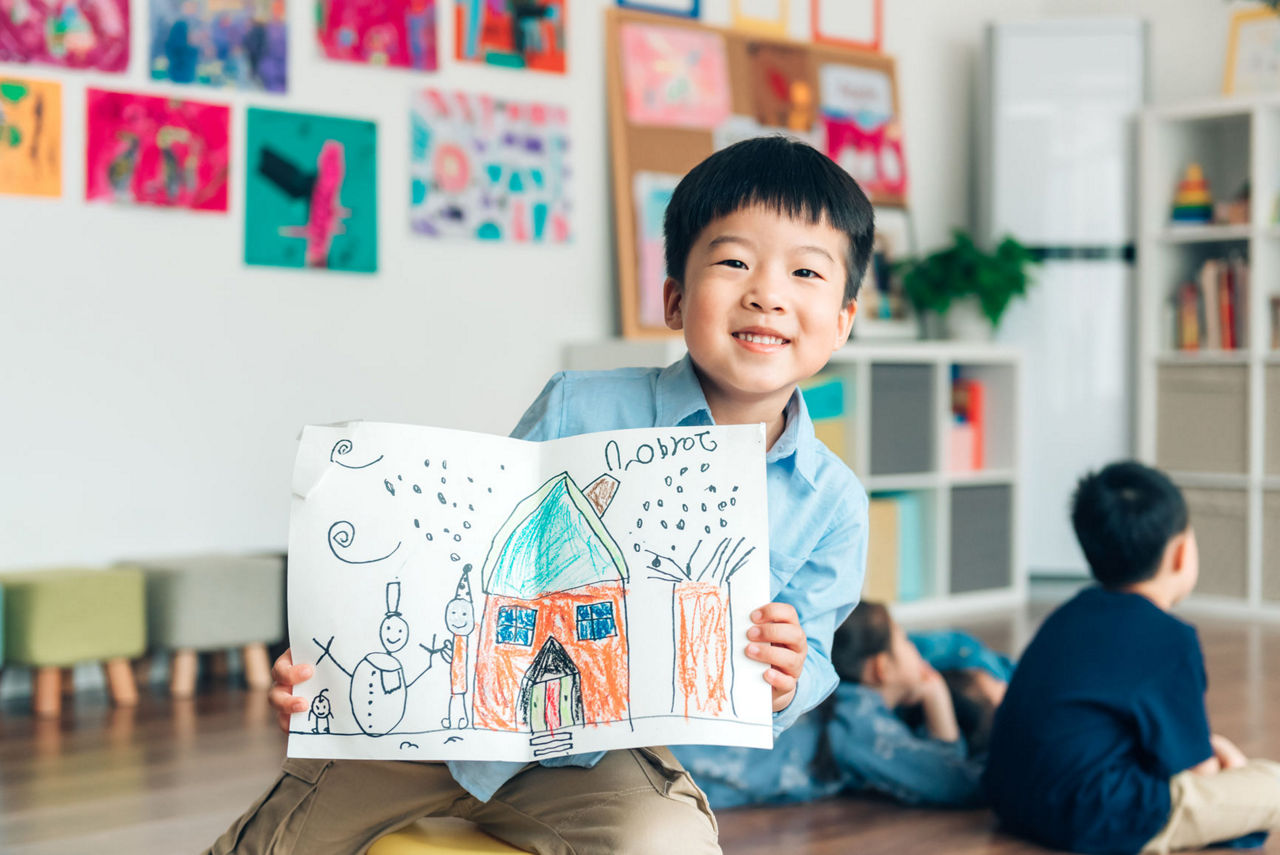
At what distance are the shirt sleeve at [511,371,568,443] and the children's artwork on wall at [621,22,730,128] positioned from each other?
9.40 feet

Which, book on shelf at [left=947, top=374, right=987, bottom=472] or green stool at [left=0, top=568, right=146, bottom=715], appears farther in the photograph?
book on shelf at [left=947, top=374, right=987, bottom=472]

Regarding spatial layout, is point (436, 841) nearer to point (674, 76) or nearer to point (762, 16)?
point (674, 76)

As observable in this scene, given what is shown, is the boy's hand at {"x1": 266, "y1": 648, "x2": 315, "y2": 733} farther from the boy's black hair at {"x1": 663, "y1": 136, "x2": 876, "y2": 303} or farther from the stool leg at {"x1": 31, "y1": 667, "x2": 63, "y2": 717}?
the stool leg at {"x1": 31, "y1": 667, "x2": 63, "y2": 717}

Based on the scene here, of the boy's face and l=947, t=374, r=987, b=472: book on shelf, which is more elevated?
the boy's face

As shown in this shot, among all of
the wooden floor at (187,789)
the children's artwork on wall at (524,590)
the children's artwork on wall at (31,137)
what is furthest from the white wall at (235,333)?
the children's artwork on wall at (524,590)

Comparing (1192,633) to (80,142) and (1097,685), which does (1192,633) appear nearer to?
(1097,685)

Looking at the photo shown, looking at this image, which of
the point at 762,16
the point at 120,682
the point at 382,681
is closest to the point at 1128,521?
the point at 382,681

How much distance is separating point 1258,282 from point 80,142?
11.4ft

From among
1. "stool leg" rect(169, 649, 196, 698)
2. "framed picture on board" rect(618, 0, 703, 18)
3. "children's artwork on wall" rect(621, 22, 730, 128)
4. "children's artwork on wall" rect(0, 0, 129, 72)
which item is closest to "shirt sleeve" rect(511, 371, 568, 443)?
"stool leg" rect(169, 649, 196, 698)

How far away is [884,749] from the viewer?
2293 mm

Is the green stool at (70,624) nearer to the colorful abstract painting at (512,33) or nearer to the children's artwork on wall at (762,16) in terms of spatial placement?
the colorful abstract painting at (512,33)

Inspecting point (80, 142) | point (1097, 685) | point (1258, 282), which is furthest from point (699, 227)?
point (1258, 282)

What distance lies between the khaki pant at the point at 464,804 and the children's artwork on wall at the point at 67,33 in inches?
93.7

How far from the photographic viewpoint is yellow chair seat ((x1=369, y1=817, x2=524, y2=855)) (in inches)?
44.3
